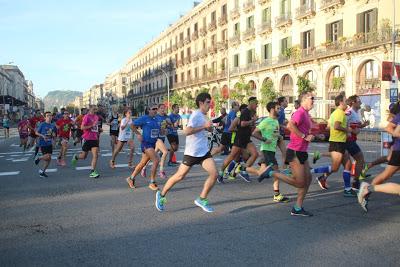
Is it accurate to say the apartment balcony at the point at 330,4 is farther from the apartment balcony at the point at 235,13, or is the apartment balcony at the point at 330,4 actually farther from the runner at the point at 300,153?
the runner at the point at 300,153

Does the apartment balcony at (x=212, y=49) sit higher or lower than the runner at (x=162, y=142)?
higher

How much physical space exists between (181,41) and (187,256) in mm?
58540

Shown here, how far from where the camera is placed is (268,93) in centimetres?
3512

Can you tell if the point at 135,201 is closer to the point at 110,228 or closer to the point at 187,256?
the point at 110,228

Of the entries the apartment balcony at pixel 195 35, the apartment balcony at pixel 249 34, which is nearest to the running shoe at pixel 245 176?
the apartment balcony at pixel 249 34

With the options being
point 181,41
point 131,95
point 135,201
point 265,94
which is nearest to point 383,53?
point 265,94

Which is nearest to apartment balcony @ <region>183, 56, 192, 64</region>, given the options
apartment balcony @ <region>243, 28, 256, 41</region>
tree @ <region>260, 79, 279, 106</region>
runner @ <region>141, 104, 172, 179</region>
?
apartment balcony @ <region>243, 28, 256, 41</region>

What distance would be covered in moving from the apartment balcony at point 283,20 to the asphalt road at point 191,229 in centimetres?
2918

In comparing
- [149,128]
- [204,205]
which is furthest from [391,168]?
[149,128]

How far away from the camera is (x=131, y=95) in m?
93.9

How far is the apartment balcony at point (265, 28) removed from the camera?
37.7m

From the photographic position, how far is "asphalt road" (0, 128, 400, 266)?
13.5 ft

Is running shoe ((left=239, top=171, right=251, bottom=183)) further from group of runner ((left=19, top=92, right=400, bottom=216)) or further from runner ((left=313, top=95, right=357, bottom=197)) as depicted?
runner ((left=313, top=95, right=357, bottom=197))

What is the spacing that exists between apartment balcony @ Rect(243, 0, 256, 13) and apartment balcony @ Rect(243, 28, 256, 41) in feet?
6.48
